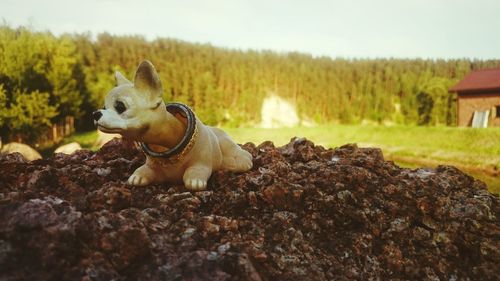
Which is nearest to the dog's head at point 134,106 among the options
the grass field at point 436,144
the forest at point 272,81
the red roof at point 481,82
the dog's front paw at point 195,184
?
the dog's front paw at point 195,184

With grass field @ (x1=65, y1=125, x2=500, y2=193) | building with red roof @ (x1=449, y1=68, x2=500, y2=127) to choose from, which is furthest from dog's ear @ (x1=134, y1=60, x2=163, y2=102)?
building with red roof @ (x1=449, y1=68, x2=500, y2=127)

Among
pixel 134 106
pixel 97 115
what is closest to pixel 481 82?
pixel 134 106

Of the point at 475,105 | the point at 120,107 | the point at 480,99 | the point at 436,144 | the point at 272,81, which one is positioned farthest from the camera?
the point at 272,81

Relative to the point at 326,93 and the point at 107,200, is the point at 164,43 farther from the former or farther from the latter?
the point at 107,200

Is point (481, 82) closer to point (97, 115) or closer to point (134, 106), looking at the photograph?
point (134, 106)

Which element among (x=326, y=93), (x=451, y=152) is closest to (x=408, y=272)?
(x=451, y=152)

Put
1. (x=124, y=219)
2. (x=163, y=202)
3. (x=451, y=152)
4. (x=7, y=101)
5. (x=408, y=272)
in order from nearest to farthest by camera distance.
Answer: (x=124, y=219)
(x=408, y=272)
(x=163, y=202)
(x=451, y=152)
(x=7, y=101)

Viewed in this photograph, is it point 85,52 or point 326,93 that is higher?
point 85,52

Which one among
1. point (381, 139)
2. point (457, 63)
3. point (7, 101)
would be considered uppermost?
point (457, 63)
